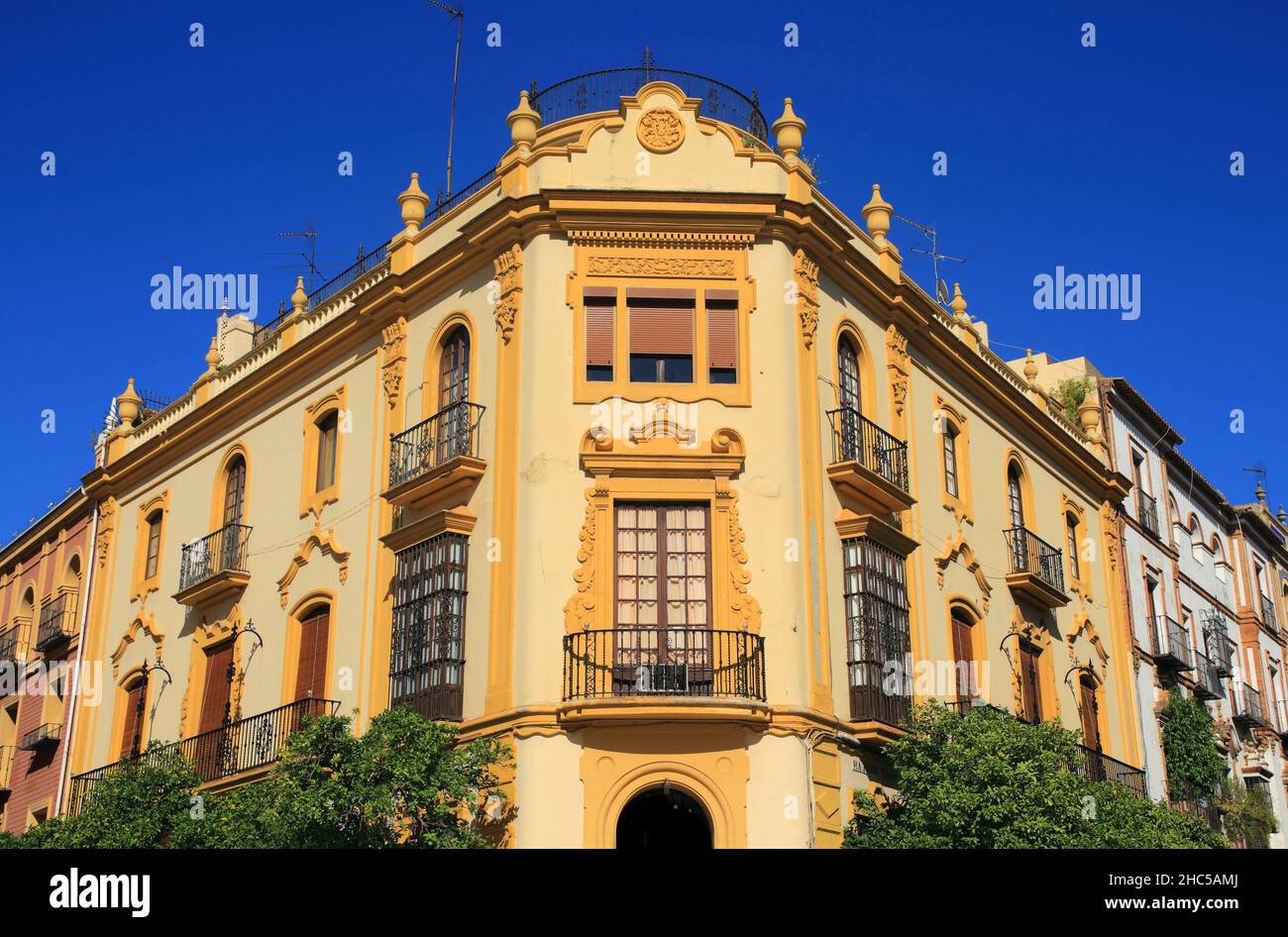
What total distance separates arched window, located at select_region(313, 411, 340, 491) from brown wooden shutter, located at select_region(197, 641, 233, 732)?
3.38 meters

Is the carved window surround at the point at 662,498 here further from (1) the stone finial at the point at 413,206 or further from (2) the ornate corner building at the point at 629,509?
(1) the stone finial at the point at 413,206

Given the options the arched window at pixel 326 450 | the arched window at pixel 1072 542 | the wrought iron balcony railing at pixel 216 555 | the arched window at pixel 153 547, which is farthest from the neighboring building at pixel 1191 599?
the arched window at pixel 153 547

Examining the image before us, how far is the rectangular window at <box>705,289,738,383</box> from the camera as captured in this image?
2150 cm

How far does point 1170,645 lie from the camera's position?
109 feet

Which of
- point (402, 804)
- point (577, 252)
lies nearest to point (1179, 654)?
point (577, 252)

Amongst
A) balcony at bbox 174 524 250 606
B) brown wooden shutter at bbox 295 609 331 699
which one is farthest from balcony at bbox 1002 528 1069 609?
balcony at bbox 174 524 250 606

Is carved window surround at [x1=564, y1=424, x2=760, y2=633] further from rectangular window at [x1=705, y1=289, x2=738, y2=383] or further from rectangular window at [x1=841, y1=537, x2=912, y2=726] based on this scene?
rectangular window at [x1=841, y1=537, x2=912, y2=726]

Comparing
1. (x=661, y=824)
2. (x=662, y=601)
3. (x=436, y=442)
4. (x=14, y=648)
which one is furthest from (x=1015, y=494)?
(x=14, y=648)

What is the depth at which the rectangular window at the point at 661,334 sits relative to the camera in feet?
70.4

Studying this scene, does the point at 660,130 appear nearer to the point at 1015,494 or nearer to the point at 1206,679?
the point at 1015,494

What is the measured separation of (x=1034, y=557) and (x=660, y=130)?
1110 cm

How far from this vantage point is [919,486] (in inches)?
965
